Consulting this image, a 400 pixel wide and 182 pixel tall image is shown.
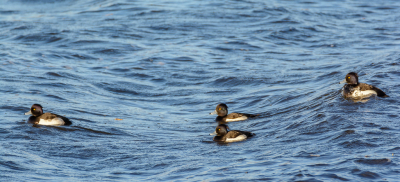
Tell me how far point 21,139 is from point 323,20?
18.2 metres

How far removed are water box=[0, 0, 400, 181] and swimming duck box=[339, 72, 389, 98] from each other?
0.76ft

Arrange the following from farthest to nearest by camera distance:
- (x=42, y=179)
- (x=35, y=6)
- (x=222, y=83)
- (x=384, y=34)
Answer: (x=35, y=6) < (x=384, y=34) < (x=222, y=83) < (x=42, y=179)

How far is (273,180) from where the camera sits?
7094 millimetres

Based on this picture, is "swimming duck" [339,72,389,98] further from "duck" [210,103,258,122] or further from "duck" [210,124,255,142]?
"duck" [210,124,255,142]

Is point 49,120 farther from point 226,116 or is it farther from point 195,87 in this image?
point 195,87

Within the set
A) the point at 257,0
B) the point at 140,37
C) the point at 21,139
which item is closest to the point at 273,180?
the point at 21,139

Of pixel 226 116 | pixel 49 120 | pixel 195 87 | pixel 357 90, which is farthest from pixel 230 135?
pixel 195 87

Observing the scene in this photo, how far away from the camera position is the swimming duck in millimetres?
11398

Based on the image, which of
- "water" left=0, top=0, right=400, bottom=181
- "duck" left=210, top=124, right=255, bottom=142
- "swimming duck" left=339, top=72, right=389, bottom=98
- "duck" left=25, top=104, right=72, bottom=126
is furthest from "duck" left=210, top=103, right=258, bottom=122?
"duck" left=25, top=104, right=72, bottom=126

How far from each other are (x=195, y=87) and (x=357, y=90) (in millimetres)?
5582

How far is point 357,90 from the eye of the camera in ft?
37.8

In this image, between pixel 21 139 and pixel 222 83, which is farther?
pixel 222 83

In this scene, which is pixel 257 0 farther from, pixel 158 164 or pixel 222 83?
pixel 158 164

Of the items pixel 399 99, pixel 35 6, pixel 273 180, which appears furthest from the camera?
pixel 35 6
